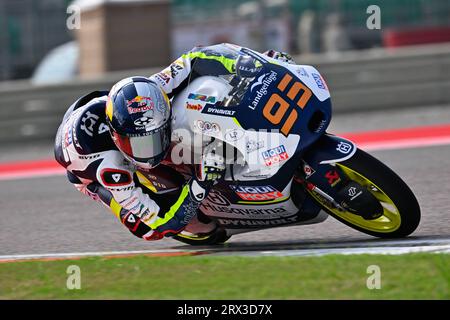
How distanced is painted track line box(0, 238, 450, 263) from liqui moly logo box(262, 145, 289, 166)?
0.59m

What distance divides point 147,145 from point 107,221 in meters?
2.26

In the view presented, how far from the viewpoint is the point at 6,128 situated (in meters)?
12.3

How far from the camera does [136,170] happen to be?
5480 millimetres

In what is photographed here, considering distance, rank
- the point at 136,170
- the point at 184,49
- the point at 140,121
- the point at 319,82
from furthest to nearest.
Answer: the point at 184,49 < the point at 136,170 < the point at 319,82 < the point at 140,121

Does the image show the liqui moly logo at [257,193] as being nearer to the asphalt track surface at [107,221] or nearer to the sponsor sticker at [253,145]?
the sponsor sticker at [253,145]

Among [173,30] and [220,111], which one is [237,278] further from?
[173,30]

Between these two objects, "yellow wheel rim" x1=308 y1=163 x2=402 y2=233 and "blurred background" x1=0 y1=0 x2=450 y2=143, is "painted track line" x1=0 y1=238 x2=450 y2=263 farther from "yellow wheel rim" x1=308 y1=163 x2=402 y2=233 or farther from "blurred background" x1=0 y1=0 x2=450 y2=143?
"blurred background" x1=0 y1=0 x2=450 y2=143

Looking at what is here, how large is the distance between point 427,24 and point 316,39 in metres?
1.86

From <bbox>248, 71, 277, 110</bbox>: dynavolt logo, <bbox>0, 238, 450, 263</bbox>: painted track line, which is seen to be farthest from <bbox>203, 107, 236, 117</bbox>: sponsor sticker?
<bbox>0, 238, 450, 263</bbox>: painted track line

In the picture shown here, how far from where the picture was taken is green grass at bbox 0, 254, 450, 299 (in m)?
4.39

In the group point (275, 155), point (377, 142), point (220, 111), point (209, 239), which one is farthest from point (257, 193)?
point (377, 142)

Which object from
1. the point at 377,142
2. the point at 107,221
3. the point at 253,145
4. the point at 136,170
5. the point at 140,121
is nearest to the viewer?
the point at 140,121

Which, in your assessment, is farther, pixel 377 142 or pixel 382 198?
pixel 377 142
